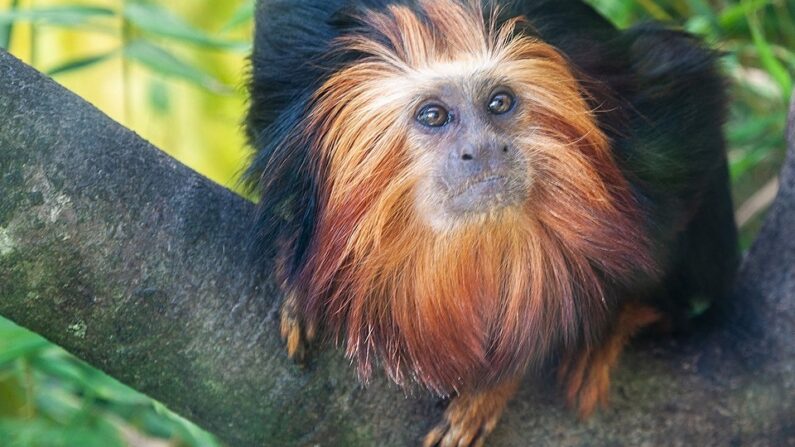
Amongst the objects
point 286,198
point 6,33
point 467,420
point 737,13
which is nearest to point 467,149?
point 286,198

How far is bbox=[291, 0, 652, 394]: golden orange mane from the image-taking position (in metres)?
2.08

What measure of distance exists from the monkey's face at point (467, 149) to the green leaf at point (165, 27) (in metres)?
1.48

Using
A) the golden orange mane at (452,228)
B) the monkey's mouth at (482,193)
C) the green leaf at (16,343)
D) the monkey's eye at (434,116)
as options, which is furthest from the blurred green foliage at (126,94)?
the monkey's mouth at (482,193)

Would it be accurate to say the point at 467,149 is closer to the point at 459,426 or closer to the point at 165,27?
the point at 459,426

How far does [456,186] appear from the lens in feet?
6.44

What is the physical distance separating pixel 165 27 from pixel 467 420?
1786 millimetres

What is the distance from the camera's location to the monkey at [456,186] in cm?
205

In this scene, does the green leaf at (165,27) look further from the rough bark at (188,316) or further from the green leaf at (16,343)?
the rough bark at (188,316)

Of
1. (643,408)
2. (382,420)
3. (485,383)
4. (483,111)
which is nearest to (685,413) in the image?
(643,408)

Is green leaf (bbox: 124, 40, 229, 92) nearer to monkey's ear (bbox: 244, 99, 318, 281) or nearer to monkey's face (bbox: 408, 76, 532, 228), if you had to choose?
monkey's ear (bbox: 244, 99, 318, 281)

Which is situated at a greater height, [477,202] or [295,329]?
[477,202]

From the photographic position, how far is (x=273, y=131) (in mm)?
2158

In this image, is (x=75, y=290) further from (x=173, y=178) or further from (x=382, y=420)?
(x=382, y=420)

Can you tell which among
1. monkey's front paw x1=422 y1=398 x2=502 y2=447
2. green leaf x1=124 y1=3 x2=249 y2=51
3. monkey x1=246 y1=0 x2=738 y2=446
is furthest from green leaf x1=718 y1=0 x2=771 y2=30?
monkey's front paw x1=422 y1=398 x2=502 y2=447
